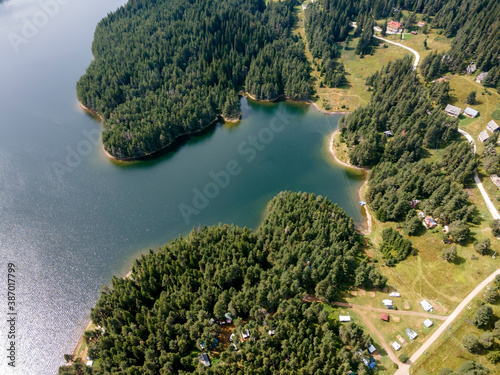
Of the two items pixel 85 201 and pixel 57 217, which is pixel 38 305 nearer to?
pixel 57 217

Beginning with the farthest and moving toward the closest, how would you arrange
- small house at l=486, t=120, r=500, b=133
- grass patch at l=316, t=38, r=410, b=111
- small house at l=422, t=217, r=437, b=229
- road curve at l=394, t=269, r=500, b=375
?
1. grass patch at l=316, t=38, r=410, b=111
2. small house at l=486, t=120, r=500, b=133
3. small house at l=422, t=217, r=437, b=229
4. road curve at l=394, t=269, r=500, b=375

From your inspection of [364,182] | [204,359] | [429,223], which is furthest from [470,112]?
[204,359]

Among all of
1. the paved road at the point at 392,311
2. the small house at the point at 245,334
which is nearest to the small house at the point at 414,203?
the paved road at the point at 392,311

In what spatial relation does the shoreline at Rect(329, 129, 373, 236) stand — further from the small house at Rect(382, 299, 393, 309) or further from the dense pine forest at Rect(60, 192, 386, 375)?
the small house at Rect(382, 299, 393, 309)

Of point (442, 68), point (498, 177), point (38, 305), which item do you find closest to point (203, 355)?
point (38, 305)

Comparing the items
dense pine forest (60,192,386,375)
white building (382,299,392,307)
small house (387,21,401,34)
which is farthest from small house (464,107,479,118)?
small house (387,21,401,34)

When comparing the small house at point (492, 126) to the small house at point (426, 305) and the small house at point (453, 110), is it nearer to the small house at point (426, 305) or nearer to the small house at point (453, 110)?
the small house at point (453, 110)

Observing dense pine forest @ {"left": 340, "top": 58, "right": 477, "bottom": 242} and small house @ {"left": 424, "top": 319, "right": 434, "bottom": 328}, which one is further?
dense pine forest @ {"left": 340, "top": 58, "right": 477, "bottom": 242}
